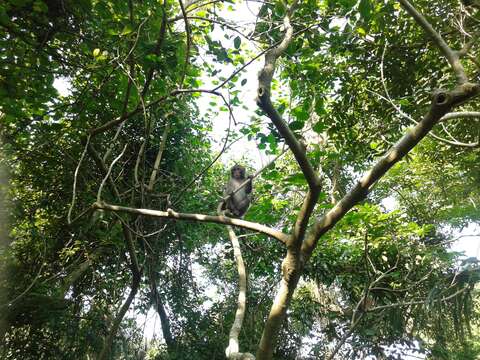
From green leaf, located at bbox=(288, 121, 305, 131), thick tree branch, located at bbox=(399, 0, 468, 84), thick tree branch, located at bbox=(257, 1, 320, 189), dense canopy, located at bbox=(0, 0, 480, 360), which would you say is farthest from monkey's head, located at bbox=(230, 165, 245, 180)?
thick tree branch, located at bbox=(257, 1, 320, 189)

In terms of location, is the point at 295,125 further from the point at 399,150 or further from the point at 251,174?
the point at 251,174

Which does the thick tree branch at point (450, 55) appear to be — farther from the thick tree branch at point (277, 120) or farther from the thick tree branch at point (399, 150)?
the thick tree branch at point (277, 120)

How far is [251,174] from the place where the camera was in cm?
468

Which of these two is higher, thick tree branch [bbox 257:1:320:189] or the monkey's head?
the monkey's head

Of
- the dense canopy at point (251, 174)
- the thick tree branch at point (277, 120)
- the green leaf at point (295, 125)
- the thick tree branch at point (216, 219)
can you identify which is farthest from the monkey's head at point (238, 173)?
the thick tree branch at point (277, 120)

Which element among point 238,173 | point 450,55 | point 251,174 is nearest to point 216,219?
point 450,55

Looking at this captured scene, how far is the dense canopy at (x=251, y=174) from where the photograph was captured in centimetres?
277

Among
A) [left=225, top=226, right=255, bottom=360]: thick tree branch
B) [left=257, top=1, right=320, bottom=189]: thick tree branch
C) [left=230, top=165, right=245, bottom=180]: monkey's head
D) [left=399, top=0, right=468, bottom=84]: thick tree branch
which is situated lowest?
[left=225, top=226, right=255, bottom=360]: thick tree branch

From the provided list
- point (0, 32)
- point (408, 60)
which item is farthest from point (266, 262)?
point (0, 32)

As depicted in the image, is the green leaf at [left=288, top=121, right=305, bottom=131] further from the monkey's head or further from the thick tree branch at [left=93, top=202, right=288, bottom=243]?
Answer: the monkey's head

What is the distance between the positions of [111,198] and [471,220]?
253 inches

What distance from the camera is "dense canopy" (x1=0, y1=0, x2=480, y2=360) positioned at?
9.09 feet

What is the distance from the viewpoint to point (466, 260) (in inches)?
185

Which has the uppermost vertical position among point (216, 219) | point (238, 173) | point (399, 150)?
point (238, 173)
